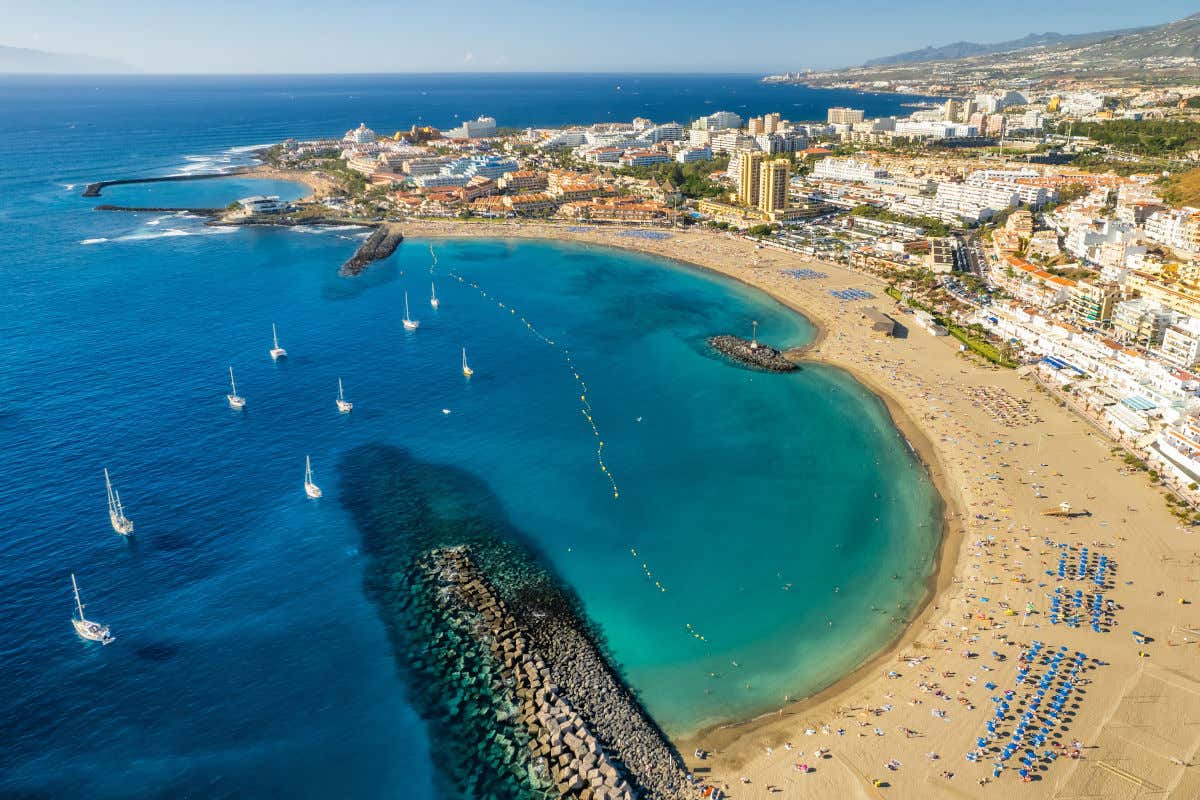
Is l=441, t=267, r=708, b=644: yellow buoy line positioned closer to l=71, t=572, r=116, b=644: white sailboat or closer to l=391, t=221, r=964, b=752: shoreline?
l=391, t=221, r=964, b=752: shoreline

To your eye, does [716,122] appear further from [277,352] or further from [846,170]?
[277,352]

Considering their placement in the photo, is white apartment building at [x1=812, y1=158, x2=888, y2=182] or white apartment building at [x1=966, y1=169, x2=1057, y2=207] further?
white apartment building at [x1=812, y1=158, x2=888, y2=182]

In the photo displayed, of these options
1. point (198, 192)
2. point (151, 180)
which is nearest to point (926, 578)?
point (198, 192)

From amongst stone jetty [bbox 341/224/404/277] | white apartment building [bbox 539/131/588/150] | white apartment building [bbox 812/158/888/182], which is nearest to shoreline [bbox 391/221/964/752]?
stone jetty [bbox 341/224/404/277]

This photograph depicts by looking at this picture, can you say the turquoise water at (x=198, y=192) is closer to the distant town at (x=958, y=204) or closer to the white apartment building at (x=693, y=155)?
the distant town at (x=958, y=204)

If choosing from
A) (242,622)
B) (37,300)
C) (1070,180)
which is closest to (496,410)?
(242,622)
